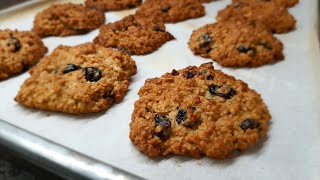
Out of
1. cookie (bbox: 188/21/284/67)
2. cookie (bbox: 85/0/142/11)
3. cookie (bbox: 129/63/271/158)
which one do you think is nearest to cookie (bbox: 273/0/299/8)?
cookie (bbox: 188/21/284/67)

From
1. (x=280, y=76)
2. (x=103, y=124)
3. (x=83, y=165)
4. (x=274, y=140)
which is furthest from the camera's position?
(x=280, y=76)

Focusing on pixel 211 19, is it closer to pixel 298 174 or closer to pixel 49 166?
pixel 298 174

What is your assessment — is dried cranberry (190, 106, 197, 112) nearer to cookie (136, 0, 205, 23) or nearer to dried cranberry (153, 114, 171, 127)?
dried cranberry (153, 114, 171, 127)

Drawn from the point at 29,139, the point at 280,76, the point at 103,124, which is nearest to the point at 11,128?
the point at 29,139

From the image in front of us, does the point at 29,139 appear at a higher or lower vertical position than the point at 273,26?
higher

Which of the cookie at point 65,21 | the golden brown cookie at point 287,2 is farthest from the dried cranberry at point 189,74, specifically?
the golden brown cookie at point 287,2

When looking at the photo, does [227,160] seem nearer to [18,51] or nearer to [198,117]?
[198,117]

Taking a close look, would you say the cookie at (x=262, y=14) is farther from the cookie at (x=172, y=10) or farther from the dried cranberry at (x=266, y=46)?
the dried cranberry at (x=266, y=46)
